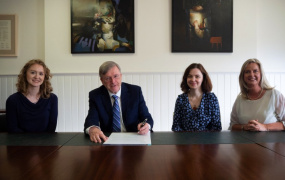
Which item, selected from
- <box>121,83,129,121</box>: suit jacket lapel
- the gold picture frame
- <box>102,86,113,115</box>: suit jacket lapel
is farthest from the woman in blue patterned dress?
the gold picture frame

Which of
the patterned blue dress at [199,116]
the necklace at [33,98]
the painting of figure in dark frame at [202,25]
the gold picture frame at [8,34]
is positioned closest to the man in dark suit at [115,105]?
the patterned blue dress at [199,116]

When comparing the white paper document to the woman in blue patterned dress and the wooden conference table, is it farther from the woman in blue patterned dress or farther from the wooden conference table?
the woman in blue patterned dress

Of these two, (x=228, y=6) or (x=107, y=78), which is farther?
(x=228, y=6)

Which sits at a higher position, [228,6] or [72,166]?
→ [228,6]

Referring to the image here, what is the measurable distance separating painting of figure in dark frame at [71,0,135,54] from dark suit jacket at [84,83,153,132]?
4.48 ft

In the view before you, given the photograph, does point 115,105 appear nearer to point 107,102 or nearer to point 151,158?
point 107,102

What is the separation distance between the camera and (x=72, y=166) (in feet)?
2.39

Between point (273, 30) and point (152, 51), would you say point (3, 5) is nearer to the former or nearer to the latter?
point (152, 51)

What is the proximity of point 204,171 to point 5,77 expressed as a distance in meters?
3.29

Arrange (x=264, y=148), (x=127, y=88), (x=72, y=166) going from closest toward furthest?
(x=72, y=166)
(x=264, y=148)
(x=127, y=88)

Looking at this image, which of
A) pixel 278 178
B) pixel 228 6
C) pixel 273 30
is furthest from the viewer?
pixel 273 30

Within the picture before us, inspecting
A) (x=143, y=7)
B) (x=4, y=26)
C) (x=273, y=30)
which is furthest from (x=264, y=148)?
(x=4, y=26)

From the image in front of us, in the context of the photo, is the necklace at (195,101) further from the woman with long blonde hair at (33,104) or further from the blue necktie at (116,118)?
the woman with long blonde hair at (33,104)

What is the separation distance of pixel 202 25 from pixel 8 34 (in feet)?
9.39
